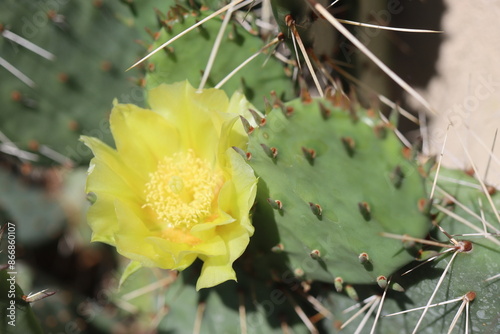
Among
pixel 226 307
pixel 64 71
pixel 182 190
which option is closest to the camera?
pixel 182 190

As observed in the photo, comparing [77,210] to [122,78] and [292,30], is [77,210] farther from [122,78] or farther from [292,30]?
[292,30]

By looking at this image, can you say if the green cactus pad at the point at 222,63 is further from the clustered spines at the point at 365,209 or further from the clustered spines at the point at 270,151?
the clustered spines at the point at 365,209

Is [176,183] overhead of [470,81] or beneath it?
overhead

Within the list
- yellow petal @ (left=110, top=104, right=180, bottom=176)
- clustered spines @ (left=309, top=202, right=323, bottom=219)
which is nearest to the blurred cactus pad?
clustered spines @ (left=309, top=202, right=323, bottom=219)

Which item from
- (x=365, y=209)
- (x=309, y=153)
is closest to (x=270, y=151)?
(x=309, y=153)

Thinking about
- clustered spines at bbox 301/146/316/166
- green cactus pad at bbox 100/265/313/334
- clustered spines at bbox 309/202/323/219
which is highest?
clustered spines at bbox 301/146/316/166

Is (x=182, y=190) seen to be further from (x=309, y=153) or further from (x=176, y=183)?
(x=309, y=153)

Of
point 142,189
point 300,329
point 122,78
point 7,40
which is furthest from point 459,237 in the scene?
point 7,40

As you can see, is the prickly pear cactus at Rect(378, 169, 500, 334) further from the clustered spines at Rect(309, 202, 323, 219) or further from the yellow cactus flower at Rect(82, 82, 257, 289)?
the yellow cactus flower at Rect(82, 82, 257, 289)
